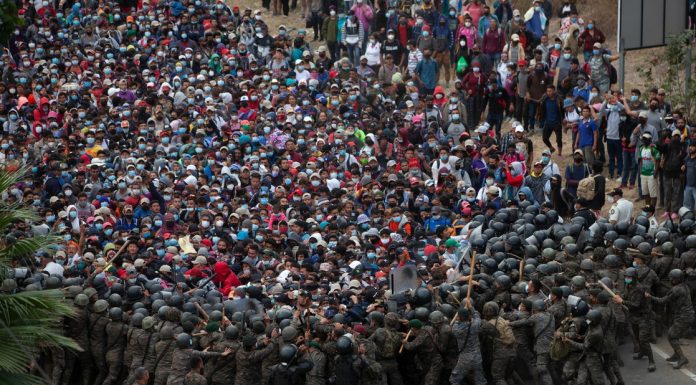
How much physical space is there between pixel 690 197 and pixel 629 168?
2436 mm

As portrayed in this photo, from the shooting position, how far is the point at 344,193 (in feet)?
95.9

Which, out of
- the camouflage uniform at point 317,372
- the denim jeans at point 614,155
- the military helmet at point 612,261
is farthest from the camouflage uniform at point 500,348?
the denim jeans at point 614,155

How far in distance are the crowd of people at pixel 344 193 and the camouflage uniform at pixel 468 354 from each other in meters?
0.04

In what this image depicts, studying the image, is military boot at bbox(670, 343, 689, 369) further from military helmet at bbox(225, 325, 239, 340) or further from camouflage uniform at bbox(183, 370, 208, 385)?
camouflage uniform at bbox(183, 370, 208, 385)

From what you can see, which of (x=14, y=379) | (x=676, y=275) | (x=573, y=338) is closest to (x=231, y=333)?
(x=573, y=338)

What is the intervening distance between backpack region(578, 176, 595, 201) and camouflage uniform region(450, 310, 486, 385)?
680 cm

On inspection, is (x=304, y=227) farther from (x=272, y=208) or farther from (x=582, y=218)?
(x=582, y=218)

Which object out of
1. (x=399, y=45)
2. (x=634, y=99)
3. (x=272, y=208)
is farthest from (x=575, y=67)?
(x=272, y=208)

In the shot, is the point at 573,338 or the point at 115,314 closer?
the point at 573,338

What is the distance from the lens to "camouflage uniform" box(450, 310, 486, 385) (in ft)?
71.4

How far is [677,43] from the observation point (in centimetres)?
3234

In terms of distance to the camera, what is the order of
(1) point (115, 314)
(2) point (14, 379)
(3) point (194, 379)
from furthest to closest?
(1) point (115, 314)
(3) point (194, 379)
(2) point (14, 379)

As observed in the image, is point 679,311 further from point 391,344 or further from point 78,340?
point 78,340

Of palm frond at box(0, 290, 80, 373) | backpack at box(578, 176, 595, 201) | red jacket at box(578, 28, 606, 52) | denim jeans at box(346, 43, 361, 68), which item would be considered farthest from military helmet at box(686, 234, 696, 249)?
denim jeans at box(346, 43, 361, 68)
